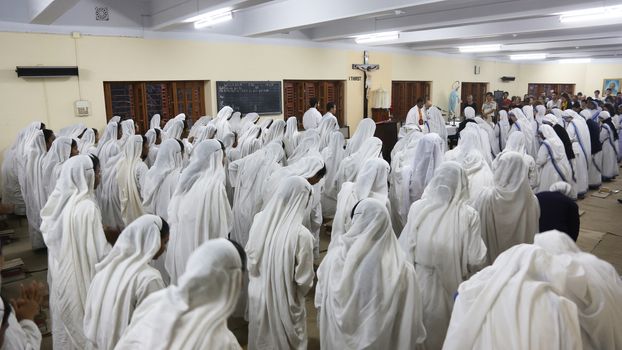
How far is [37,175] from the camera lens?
538 centimetres

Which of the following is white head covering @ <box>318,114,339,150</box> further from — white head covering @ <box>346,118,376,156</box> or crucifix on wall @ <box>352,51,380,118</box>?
crucifix on wall @ <box>352,51,380,118</box>

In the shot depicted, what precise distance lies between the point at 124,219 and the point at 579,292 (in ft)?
14.1

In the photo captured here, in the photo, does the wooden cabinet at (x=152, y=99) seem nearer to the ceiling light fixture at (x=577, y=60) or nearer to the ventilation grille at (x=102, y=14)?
the ventilation grille at (x=102, y=14)

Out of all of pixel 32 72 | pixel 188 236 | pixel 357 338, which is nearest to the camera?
pixel 357 338

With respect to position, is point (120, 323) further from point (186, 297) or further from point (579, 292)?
point (579, 292)

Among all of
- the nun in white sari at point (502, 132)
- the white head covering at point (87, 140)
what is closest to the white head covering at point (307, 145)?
the white head covering at point (87, 140)

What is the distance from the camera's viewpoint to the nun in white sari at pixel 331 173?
6.03 meters

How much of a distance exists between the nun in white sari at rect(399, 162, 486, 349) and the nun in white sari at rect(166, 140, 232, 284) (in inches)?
59.9

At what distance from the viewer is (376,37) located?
35.0 feet

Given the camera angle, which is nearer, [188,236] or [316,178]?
[188,236]

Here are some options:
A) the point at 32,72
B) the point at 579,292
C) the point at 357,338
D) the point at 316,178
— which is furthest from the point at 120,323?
the point at 32,72

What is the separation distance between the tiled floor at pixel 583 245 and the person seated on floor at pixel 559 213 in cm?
206

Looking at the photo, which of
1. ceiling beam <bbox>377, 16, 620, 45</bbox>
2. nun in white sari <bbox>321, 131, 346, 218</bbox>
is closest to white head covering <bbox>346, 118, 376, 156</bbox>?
nun in white sari <bbox>321, 131, 346, 218</bbox>

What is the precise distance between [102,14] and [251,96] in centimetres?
348
